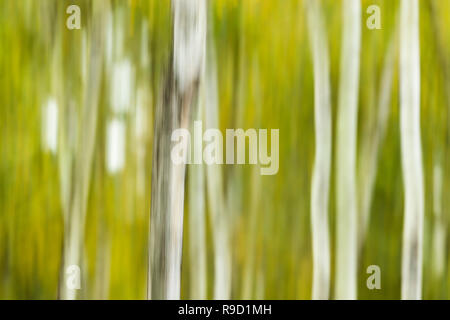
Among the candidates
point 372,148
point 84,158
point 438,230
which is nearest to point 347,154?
point 372,148

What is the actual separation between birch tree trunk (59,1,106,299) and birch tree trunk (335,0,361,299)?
1.01ft

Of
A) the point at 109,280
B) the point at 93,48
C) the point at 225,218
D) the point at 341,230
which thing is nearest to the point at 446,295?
the point at 341,230

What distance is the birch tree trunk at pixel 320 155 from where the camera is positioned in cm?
53

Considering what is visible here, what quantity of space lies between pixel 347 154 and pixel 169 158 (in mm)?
223

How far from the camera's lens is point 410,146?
531 millimetres

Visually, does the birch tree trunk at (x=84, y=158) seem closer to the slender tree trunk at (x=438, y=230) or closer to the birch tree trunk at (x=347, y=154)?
the birch tree trunk at (x=347, y=154)

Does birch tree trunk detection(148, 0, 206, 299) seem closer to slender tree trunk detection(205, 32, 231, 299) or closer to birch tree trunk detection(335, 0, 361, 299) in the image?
slender tree trunk detection(205, 32, 231, 299)

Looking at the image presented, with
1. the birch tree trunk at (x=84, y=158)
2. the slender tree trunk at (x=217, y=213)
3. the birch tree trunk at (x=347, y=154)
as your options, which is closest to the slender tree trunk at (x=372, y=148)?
the birch tree trunk at (x=347, y=154)

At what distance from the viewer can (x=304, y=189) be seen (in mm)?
530

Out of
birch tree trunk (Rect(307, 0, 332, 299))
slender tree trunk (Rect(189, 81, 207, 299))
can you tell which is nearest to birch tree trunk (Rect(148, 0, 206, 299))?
slender tree trunk (Rect(189, 81, 207, 299))

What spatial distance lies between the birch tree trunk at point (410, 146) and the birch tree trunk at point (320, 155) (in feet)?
0.31

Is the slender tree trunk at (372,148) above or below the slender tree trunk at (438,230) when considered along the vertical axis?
above

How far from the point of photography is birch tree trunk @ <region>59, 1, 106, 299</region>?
1.74 feet
